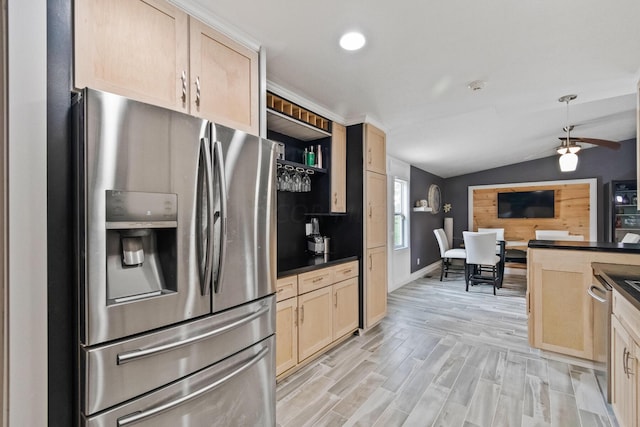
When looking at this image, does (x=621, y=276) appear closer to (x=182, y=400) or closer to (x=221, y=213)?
(x=221, y=213)

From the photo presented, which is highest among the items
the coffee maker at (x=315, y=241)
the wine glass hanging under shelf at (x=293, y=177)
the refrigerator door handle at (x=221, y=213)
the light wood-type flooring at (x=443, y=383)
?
the wine glass hanging under shelf at (x=293, y=177)

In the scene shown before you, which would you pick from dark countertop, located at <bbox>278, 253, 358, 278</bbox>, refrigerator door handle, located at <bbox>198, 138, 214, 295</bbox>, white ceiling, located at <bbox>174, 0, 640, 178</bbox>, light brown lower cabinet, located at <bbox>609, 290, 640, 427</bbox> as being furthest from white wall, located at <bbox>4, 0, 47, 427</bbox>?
light brown lower cabinet, located at <bbox>609, 290, 640, 427</bbox>

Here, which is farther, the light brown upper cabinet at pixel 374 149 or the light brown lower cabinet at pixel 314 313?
the light brown upper cabinet at pixel 374 149

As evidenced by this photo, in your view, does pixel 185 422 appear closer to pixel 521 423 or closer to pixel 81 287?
pixel 81 287

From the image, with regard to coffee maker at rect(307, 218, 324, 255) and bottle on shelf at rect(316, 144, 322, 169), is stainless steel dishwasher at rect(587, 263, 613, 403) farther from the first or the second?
bottle on shelf at rect(316, 144, 322, 169)

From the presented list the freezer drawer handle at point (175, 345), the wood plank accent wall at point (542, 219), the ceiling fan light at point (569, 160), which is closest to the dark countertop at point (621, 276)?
the ceiling fan light at point (569, 160)

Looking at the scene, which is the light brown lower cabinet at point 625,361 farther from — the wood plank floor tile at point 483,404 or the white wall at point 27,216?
the white wall at point 27,216

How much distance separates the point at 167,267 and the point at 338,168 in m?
2.11

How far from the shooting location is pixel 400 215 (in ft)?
18.1

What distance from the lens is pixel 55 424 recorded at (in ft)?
3.64

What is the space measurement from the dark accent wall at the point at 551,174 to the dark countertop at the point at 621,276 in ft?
16.4

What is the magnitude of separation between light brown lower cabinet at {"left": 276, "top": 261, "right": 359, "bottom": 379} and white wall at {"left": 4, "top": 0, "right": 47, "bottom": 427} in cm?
132

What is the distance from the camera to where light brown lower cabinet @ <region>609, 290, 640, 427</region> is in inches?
52.7

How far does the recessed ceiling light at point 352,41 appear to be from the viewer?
1.76 m
